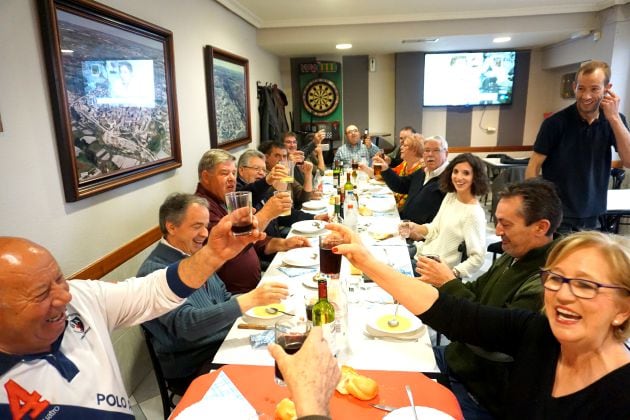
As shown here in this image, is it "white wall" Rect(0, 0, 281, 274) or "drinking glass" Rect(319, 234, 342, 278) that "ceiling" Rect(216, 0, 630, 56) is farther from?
"drinking glass" Rect(319, 234, 342, 278)

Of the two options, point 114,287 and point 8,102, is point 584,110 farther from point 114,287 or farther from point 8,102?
→ point 8,102

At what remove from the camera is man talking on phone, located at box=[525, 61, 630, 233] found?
2488 millimetres

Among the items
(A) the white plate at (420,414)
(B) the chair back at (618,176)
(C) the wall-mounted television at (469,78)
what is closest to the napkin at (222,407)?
(A) the white plate at (420,414)

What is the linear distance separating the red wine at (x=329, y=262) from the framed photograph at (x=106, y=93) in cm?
134

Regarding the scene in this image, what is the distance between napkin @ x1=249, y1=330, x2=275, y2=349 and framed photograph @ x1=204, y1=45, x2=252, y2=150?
9.78ft

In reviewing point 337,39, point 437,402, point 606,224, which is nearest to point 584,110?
point 606,224

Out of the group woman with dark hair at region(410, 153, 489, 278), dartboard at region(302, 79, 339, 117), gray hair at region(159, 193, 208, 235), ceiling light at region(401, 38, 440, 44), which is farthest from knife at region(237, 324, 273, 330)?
dartboard at region(302, 79, 339, 117)

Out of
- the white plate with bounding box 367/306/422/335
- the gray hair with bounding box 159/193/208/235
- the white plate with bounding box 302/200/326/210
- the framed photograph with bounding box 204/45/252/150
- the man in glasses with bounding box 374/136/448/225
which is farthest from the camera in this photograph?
the framed photograph with bounding box 204/45/252/150

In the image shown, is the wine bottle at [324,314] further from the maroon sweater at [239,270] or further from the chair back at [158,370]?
the maroon sweater at [239,270]

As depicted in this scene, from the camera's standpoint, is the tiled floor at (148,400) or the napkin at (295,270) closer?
the napkin at (295,270)

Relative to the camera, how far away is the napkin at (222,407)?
42.3 inches

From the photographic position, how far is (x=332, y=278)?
1.62 meters

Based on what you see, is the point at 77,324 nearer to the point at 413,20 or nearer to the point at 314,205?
the point at 314,205

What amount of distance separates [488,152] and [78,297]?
7621mm
